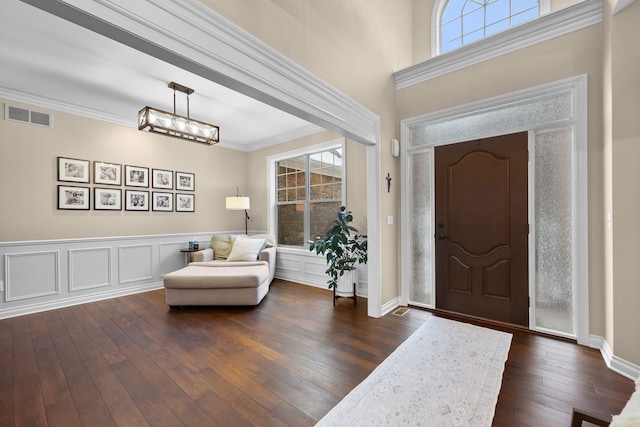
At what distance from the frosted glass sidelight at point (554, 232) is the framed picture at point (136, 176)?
5.41 metres

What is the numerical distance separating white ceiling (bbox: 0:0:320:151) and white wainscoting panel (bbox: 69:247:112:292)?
78.5 inches

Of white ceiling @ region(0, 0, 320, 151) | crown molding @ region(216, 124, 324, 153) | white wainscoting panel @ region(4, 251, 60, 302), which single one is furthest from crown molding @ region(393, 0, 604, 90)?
white wainscoting panel @ region(4, 251, 60, 302)

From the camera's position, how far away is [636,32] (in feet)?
6.70

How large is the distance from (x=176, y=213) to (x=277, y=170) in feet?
6.76

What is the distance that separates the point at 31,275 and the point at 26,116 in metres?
2.02

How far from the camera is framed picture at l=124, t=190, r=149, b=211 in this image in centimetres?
429

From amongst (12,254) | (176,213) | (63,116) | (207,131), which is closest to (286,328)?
(207,131)

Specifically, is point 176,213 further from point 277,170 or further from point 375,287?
point 375,287

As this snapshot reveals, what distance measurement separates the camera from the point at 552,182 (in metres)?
2.71

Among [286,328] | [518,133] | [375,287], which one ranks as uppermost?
[518,133]

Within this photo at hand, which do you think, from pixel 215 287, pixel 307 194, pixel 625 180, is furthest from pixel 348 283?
pixel 625 180

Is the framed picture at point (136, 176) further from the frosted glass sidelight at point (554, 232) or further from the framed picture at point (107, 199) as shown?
the frosted glass sidelight at point (554, 232)

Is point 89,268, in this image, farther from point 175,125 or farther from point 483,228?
point 483,228

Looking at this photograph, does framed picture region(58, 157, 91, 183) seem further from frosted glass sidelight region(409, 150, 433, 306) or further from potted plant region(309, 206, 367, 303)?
frosted glass sidelight region(409, 150, 433, 306)
